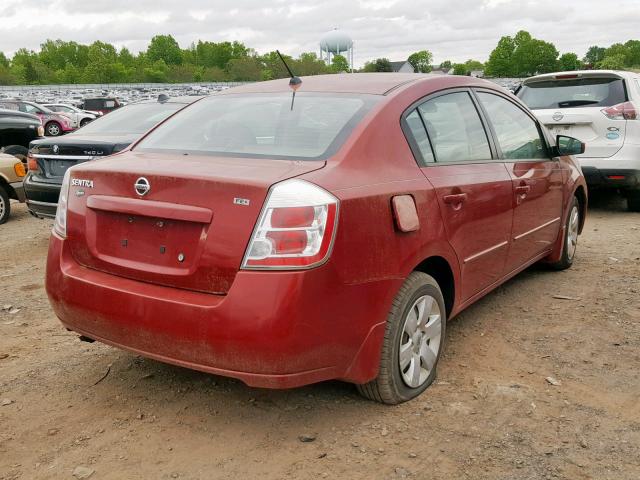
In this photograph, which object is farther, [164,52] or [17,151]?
[164,52]

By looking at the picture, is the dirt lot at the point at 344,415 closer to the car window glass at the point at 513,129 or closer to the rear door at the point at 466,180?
the rear door at the point at 466,180

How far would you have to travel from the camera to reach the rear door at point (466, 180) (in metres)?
3.59

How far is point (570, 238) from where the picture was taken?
230 inches

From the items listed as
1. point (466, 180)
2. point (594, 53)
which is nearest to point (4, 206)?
point (466, 180)

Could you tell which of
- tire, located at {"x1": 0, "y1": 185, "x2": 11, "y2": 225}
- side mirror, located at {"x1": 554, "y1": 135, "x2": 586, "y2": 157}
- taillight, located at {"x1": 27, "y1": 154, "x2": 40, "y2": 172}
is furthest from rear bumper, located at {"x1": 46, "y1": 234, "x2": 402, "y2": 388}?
tire, located at {"x1": 0, "y1": 185, "x2": 11, "y2": 225}

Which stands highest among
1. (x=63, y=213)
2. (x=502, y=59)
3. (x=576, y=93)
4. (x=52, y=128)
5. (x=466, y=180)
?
(x=502, y=59)

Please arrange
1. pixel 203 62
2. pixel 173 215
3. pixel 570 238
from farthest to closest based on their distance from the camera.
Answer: pixel 203 62 < pixel 570 238 < pixel 173 215

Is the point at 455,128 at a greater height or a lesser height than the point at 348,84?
lesser

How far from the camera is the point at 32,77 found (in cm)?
13000

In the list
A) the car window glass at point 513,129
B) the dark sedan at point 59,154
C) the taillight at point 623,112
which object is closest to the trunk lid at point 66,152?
the dark sedan at point 59,154

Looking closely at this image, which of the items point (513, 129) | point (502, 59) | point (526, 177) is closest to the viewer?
point (526, 177)

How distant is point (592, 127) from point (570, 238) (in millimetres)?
2899

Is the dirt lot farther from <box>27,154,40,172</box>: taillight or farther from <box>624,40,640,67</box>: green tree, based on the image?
<box>624,40,640,67</box>: green tree

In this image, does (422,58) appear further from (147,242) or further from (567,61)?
(147,242)
